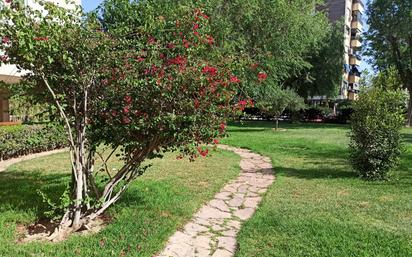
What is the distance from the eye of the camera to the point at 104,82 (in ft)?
14.5

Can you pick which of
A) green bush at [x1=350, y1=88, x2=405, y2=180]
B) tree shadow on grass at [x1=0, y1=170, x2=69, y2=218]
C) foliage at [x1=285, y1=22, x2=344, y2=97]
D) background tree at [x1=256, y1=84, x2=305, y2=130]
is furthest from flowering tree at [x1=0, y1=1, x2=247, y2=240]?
foliage at [x1=285, y1=22, x2=344, y2=97]

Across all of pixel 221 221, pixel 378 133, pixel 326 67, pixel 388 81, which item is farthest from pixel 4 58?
pixel 326 67

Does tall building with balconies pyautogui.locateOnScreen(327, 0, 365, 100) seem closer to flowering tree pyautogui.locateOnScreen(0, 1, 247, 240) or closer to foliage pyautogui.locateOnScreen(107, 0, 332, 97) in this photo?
foliage pyautogui.locateOnScreen(107, 0, 332, 97)

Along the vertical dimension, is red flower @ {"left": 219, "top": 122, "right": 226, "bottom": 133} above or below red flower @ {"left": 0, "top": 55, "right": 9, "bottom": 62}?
below

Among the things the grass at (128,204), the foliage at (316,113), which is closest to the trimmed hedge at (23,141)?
the grass at (128,204)

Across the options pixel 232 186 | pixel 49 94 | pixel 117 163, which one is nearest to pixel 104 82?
pixel 49 94

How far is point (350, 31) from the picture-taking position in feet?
205

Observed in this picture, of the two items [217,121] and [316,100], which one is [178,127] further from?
[316,100]

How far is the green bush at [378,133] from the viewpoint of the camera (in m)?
7.82

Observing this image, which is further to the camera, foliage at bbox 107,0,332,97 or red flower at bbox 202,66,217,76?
foliage at bbox 107,0,332,97

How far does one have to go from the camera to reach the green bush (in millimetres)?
7816

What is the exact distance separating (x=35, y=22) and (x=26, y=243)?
2421 mm

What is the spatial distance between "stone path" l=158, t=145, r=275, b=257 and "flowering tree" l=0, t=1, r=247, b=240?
1.03m

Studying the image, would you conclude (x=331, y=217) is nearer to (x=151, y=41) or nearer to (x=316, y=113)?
(x=151, y=41)
